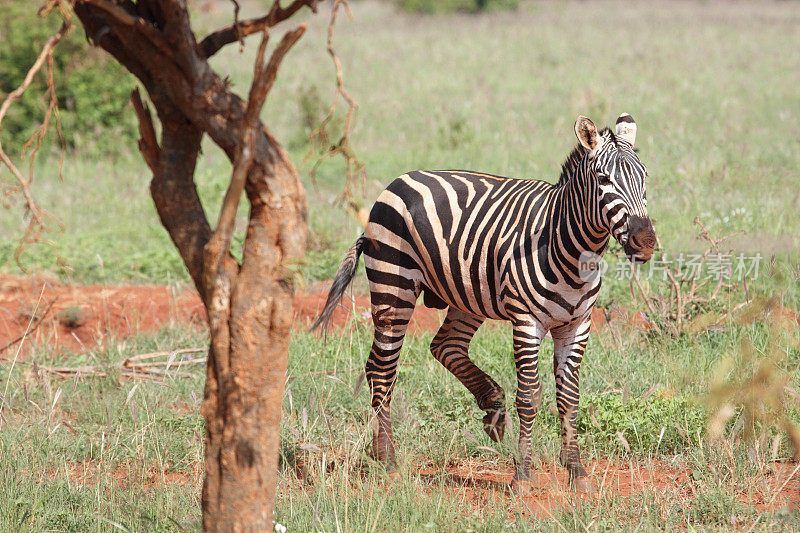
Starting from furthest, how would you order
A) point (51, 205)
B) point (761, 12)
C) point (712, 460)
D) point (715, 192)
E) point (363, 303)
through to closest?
point (761, 12)
point (51, 205)
point (715, 192)
point (363, 303)
point (712, 460)

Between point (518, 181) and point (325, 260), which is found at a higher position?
point (518, 181)

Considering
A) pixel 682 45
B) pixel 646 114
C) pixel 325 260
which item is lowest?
pixel 325 260

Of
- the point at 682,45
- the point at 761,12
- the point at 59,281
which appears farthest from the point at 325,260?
the point at 761,12

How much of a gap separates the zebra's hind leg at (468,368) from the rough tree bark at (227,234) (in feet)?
6.97

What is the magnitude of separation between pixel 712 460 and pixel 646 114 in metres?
10.7

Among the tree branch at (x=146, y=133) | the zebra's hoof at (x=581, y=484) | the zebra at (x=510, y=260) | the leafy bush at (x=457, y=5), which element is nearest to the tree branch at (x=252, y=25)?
the tree branch at (x=146, y=133)

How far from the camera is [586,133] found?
4277 mm

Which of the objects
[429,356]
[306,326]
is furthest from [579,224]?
[306,326]

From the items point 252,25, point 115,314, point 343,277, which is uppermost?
point 252,25

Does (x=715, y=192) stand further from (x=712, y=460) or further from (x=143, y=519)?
(x=143, y=519)

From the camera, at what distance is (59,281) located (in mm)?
8117

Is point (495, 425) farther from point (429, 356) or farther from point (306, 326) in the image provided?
point (306, 326)

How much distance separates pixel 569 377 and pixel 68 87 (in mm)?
11354

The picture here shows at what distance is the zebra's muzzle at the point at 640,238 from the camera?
395cm
